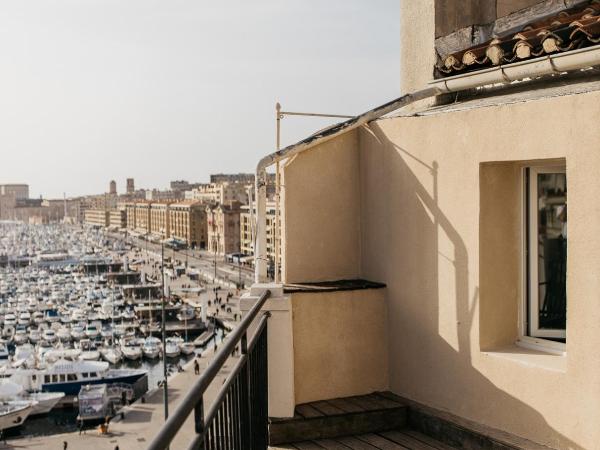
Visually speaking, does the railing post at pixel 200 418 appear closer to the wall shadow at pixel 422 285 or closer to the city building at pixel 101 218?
the wall shadow at pixel 422 285

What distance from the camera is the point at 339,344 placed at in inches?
194

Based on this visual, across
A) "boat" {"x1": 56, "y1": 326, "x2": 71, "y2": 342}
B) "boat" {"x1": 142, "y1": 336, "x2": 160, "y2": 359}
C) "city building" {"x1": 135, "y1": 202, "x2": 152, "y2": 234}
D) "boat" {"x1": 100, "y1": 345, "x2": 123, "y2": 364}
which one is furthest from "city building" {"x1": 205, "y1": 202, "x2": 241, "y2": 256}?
"boat" {"x1": 100, "y1": 345, "x2": 123, "y2": 364}

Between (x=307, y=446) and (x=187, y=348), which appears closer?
(x=307, y=446)

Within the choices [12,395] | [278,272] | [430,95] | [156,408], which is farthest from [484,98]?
[12,395]

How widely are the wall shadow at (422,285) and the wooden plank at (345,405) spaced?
15.6 inches

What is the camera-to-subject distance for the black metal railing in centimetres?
179

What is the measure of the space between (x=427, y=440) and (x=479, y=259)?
4.27 feet

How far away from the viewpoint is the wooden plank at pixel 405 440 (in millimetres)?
4363

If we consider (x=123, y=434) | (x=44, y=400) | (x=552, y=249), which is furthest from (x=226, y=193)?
(x=552, y=249)

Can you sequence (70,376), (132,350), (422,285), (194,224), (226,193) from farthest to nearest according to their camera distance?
(226,193), (194,224), (132,350), (70,376), (422,285)

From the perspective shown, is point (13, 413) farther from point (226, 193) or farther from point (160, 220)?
point (160, 220)

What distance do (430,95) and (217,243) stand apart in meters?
98.7

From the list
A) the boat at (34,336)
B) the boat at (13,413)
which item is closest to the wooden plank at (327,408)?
the boat at (13,413)

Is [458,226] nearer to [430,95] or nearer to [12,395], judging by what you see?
[430,95]
